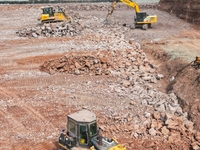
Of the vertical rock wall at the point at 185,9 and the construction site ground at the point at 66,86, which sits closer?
the construction site ground at the point at 66,86

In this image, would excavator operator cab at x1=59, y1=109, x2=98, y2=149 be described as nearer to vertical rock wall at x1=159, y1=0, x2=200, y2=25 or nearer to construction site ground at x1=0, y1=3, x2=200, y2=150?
construction site ground at x1=0, y1=3, x2=200, y2=150

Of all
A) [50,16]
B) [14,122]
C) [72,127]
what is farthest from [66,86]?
[50,16]

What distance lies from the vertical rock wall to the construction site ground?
16.5 ft

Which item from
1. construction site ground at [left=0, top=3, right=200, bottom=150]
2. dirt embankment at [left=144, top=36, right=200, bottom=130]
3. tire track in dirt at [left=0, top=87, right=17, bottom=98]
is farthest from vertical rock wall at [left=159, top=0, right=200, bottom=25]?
tire track in dirt at [left=0, top=87, right=17, bottom=98]

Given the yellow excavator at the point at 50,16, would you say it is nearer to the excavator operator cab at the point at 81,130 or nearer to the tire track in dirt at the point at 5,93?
the tire track in dirt at the point at 5,93

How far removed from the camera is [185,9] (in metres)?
30.2

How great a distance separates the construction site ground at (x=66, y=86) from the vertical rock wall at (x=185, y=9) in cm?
504

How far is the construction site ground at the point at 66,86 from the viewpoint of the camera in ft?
34.2

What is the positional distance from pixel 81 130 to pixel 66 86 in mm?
6199

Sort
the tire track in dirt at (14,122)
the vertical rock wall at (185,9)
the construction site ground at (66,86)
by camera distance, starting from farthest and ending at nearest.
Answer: the vertical rock wall at (185,9), the tire track in dirt at (14,122), the construction site ground at (66,86)

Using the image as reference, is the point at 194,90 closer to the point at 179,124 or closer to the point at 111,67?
the point at 179,124

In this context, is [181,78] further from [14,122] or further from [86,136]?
[14,122]

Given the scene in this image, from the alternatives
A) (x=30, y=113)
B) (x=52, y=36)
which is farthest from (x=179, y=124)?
(x=52, y=36)

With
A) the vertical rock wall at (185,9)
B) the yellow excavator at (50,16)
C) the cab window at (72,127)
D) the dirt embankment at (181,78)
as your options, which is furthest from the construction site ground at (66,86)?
the vertical rock wall at (185,9)
